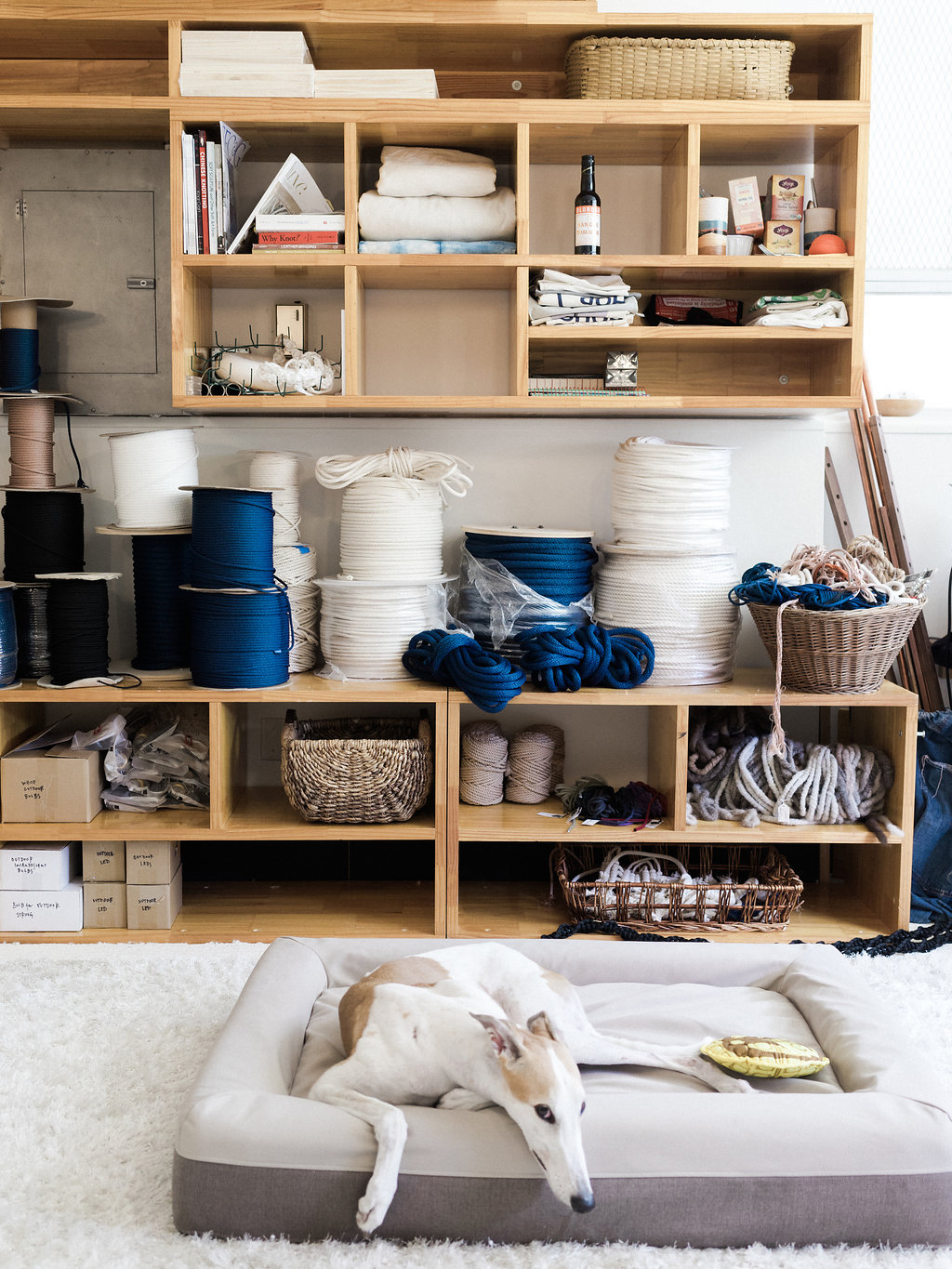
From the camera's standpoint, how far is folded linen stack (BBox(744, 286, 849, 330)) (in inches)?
125

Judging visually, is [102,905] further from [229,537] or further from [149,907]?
[229,537]

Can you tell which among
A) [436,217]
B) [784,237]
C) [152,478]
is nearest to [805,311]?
[784,237]

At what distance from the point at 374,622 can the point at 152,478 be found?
0.77 m

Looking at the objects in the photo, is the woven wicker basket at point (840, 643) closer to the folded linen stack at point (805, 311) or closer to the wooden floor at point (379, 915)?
the wooden floor at point (379, 915)

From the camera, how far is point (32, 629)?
10.8 feet

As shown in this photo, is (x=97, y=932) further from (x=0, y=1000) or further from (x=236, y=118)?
(x=236, y=118)

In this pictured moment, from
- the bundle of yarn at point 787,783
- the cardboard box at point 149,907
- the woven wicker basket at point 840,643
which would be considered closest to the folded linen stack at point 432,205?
the woven wicker basket at point 840,643

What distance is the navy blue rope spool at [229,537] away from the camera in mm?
3062

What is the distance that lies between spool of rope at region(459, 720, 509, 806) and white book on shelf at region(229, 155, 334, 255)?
A: 1577mm

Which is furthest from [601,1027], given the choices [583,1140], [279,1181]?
Result: [279,1181]

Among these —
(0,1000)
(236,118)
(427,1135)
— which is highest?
(236,118)

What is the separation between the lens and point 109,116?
3.23 metres

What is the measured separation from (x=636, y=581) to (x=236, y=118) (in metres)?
1.73

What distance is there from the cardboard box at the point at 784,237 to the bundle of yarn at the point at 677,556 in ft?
2.03
